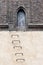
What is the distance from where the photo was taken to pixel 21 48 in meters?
4.73

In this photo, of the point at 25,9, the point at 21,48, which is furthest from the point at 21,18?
the point at 21,48

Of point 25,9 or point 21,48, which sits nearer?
point 21,48

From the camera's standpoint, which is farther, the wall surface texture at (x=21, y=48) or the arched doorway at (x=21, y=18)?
the arched doorway at (x=21, y=18)

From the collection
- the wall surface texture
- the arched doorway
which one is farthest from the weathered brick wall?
the wall surface texture

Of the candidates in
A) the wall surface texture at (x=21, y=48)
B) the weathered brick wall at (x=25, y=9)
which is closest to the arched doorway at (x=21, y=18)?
the weathered brick wall at (x=25, y=9)

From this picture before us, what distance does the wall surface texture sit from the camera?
4.36 meters

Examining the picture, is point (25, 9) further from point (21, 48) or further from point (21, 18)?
point (21, 48)

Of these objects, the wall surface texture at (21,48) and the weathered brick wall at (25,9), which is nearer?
the wall surface texture at (21,48)

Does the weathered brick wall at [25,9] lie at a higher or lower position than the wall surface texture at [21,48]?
higher

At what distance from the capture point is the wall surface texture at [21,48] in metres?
4.36

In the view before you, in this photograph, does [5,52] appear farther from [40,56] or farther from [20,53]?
[40,56]

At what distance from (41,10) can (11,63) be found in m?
3.33

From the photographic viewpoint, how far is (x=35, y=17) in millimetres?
7250

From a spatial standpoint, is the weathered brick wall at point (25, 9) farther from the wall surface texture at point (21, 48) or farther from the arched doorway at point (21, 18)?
the wall surface texture at point (21, 48)
